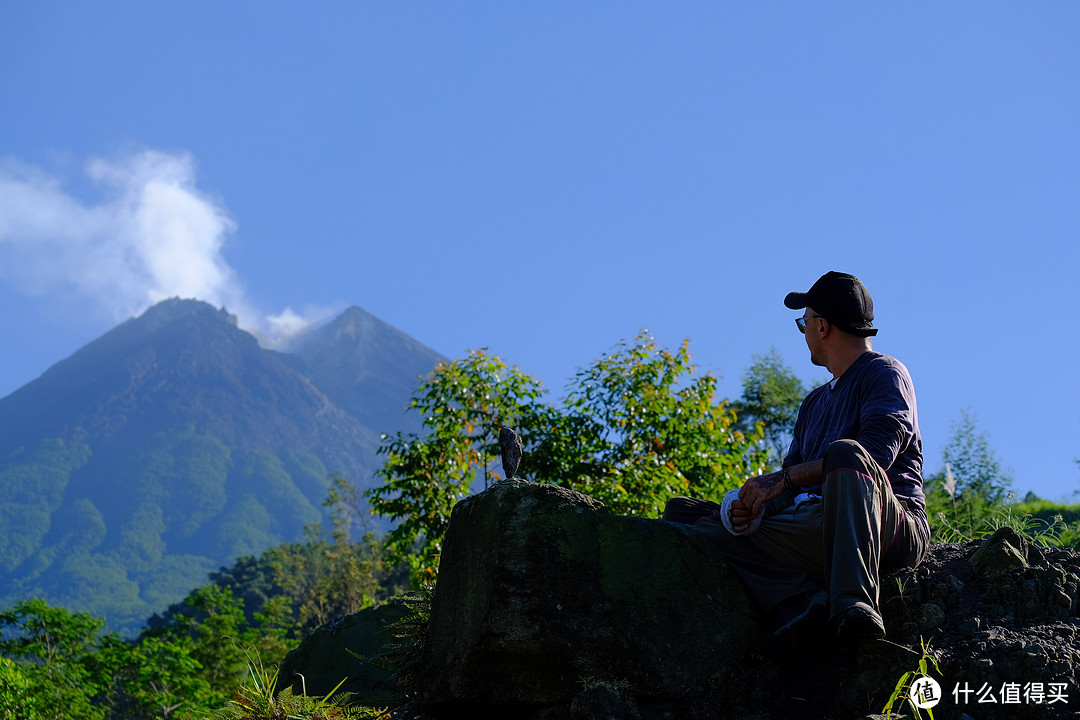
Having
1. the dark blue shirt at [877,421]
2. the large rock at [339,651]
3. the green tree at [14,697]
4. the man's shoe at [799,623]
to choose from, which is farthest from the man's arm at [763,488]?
the green tree at [14,697]

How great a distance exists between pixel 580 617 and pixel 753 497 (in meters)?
1.01

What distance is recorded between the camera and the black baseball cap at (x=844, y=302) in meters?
4.73

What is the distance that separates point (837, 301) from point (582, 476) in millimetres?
6365

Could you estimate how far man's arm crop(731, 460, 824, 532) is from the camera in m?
4.27

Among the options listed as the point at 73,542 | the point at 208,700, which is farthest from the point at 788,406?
the point at 73,542

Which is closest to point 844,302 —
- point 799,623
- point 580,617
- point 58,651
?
point 799,623

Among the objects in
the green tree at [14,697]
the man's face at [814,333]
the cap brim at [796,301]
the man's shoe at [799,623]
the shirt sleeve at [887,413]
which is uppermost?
the cap brim at [796,301]

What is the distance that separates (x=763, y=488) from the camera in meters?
4.49

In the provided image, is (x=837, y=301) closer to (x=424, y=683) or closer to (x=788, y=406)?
(x=424, y=683)

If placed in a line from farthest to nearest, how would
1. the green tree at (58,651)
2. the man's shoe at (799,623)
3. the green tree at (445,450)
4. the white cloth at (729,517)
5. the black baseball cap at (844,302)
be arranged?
the green tree at (58,651) < the green tree at (445,450) < the black baseball cap at (844,302) < the white cloth at (729,517) < the man's shoe at (799,623)

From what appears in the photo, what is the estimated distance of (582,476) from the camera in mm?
10805

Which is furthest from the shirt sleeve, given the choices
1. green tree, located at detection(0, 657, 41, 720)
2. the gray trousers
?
green tree, located at detection(0, 657, 41, 720)

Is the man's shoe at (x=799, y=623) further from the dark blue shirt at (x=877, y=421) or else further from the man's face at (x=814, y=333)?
the man's face at (x=814, y=333)

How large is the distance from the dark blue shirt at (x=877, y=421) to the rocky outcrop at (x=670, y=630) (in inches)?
18.9
